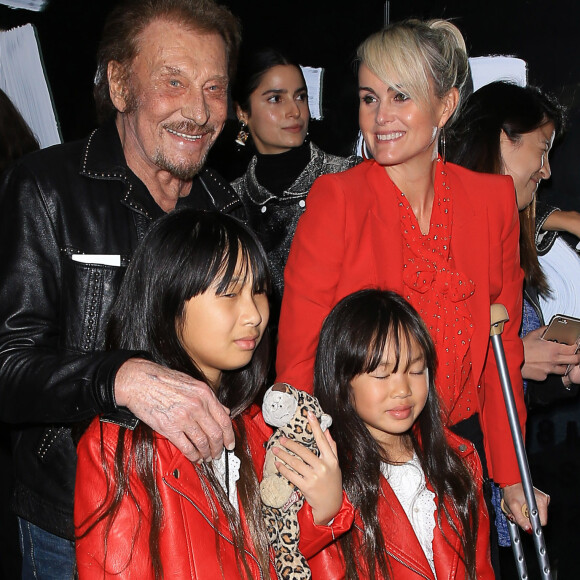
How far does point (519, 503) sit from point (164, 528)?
122cm

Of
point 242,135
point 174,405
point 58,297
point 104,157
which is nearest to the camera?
point 174,405

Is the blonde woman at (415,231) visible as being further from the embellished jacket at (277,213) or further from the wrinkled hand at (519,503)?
the embellished jacket at (277,213)

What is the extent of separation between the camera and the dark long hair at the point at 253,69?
3.56m

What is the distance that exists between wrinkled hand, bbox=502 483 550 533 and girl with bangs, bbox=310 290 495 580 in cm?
22

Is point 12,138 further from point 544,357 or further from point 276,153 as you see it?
point 544,357

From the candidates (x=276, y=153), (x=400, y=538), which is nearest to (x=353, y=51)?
(x=276, y=153)

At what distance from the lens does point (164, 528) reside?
74.3 inches

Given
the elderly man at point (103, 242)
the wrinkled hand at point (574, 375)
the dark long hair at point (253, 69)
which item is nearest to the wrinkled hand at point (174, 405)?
the elderly man at point (103, 242)

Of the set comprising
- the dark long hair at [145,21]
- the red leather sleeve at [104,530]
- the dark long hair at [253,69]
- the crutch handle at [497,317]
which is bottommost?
the red leather sleeve at [104,530]

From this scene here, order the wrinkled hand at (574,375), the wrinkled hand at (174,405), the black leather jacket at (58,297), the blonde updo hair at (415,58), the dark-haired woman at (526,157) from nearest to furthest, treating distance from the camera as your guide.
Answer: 1. the wrinkled hand at (174,405)
2. the black leather jacket at (58,297)
3. the blonde updo hair at (415,58)
4. the dark-haired woman at (526,157)
5. the wrinkled hand at (574,375)

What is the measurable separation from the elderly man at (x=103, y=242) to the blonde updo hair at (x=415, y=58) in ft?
1.40

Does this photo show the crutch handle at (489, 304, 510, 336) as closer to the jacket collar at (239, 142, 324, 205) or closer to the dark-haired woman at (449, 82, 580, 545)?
the dark-haired woman at (449, 82, 580, 545)

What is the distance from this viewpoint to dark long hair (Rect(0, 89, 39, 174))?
3.27 metres

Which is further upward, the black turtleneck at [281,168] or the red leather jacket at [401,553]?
the black turtleneck at [281,168]
